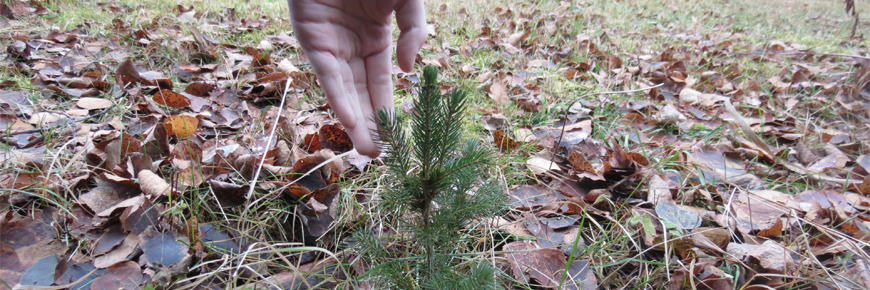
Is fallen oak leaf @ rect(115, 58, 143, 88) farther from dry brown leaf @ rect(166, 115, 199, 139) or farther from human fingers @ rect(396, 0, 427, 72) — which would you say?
human fingers @ rect(396, 0, 427, 72)

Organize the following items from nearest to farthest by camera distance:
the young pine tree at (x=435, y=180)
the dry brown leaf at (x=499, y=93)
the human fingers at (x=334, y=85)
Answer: the young pine tree at (x=435, y=180)
the human fingers at (x=334, y=85)
the dry brown leaf at (x=499, y=93)

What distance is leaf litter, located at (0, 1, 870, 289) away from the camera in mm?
1106

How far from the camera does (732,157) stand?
1983 millimetres

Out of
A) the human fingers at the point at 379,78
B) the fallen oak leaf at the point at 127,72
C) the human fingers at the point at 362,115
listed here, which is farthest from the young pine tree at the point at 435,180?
the fallen oak leaf at the point at 127,72

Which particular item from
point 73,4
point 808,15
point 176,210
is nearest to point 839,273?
point 176,210

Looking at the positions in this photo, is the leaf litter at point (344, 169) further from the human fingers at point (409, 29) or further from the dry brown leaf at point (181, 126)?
the human fingers at point (409, 29)

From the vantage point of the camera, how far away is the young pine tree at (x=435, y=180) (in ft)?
2.16

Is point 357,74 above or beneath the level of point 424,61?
above

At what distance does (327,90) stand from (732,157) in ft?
7.03

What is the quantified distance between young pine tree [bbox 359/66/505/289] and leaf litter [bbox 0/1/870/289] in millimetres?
250

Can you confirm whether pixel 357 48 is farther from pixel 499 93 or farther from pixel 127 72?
pixel 127 72

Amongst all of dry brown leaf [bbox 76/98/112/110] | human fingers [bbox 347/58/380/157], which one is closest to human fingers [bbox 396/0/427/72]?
human fingers [bbox 347/58/380/157]

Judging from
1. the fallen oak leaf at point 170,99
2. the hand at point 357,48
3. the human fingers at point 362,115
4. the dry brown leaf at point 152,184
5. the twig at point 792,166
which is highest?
the hand at point 357,48

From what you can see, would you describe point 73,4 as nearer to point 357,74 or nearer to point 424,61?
point 424,61
